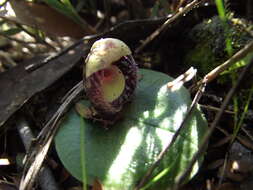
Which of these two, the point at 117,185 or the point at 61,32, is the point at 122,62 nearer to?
the point at 117,185

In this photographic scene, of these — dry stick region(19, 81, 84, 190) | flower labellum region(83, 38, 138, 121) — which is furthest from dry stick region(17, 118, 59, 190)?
flower labellum region(83, 38, 138, 121)

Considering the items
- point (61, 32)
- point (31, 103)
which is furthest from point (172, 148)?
point (61, 32)

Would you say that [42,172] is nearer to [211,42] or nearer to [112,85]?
[112,85]

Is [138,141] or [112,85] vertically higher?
[112,85]

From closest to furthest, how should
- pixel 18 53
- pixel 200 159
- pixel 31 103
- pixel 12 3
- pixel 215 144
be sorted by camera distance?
1. pixel 200 159
2. pixel 215 144
3. pixel 31 103
4. pixel 12 3
5. pixel 18 53

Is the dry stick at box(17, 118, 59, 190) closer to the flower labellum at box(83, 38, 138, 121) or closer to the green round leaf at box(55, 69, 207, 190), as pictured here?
the green round leaf at box(55, 69, 207, 190)

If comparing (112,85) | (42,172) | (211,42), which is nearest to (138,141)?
(112,85)
